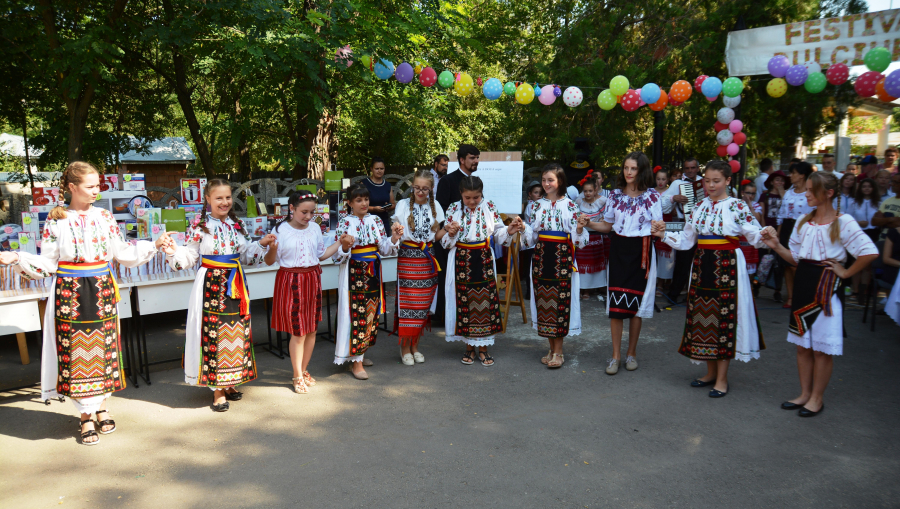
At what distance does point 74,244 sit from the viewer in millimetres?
3691

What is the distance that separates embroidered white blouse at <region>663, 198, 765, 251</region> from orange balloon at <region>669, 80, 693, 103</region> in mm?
3908

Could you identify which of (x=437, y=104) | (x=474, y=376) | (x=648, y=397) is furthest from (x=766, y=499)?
(x=437, y=104)

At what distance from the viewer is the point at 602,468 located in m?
3.45

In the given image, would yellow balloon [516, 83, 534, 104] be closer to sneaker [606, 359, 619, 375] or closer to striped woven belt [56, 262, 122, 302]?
sneaker [606, 359, 619, 375]

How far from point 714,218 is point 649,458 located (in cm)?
193

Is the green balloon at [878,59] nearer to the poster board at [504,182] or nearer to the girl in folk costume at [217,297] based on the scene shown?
the poster board at [504,182]

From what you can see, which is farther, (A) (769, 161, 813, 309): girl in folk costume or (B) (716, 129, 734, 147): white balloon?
(B) (716, 129, 734, 147): white balloon

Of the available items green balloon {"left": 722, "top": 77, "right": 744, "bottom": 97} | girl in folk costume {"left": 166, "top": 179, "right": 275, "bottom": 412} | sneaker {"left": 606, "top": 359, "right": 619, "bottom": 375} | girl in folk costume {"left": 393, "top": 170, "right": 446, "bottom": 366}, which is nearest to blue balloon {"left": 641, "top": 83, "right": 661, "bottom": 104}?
green balloon {"left": 722, "top": 77, "right": 744, "bottom": 97}

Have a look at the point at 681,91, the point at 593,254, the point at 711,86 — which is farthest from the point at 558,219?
the point at 711,86

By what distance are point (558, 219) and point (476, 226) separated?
2.34 ft

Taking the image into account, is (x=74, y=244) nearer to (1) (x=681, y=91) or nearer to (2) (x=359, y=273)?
(2) (x=359, y=273)

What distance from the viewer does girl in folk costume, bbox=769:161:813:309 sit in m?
6.93

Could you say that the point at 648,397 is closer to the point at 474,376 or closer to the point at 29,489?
the point at 474,376

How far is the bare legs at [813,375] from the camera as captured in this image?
4.11 m
